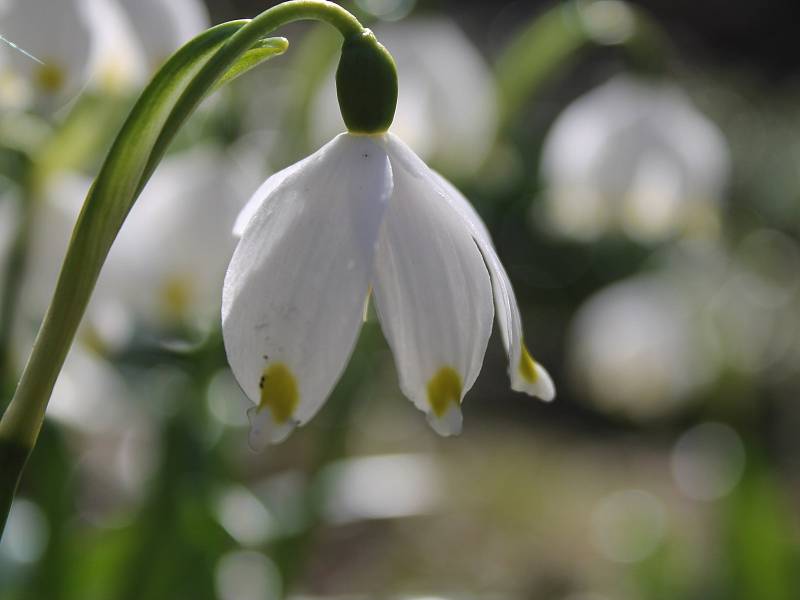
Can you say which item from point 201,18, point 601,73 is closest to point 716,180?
point 201,18

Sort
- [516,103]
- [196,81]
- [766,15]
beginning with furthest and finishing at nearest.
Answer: [766,15] < [516,103] < [196,81]

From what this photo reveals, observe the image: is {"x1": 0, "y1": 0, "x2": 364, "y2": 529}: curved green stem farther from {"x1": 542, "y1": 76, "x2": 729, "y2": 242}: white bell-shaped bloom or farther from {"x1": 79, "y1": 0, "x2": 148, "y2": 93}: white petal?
{"x1": 542, "y1": 76, "x2": 729, "y2": 242}: white bell-shaped bloom

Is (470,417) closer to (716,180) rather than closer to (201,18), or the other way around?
(716,180)

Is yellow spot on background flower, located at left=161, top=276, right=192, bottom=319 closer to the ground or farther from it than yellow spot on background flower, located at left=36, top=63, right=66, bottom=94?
closer to the ground

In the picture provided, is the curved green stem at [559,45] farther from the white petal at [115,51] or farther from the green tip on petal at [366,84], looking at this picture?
the green tip on petal at [366,84]

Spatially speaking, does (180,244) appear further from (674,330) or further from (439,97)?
(674,330)

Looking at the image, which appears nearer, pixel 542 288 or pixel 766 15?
pixel 542 288

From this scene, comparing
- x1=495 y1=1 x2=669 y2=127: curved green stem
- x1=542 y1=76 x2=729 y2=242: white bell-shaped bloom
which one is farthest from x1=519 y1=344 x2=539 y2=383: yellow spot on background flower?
x1=542 y1=76 x2=729 y2=242: white bell-shaped bloom
